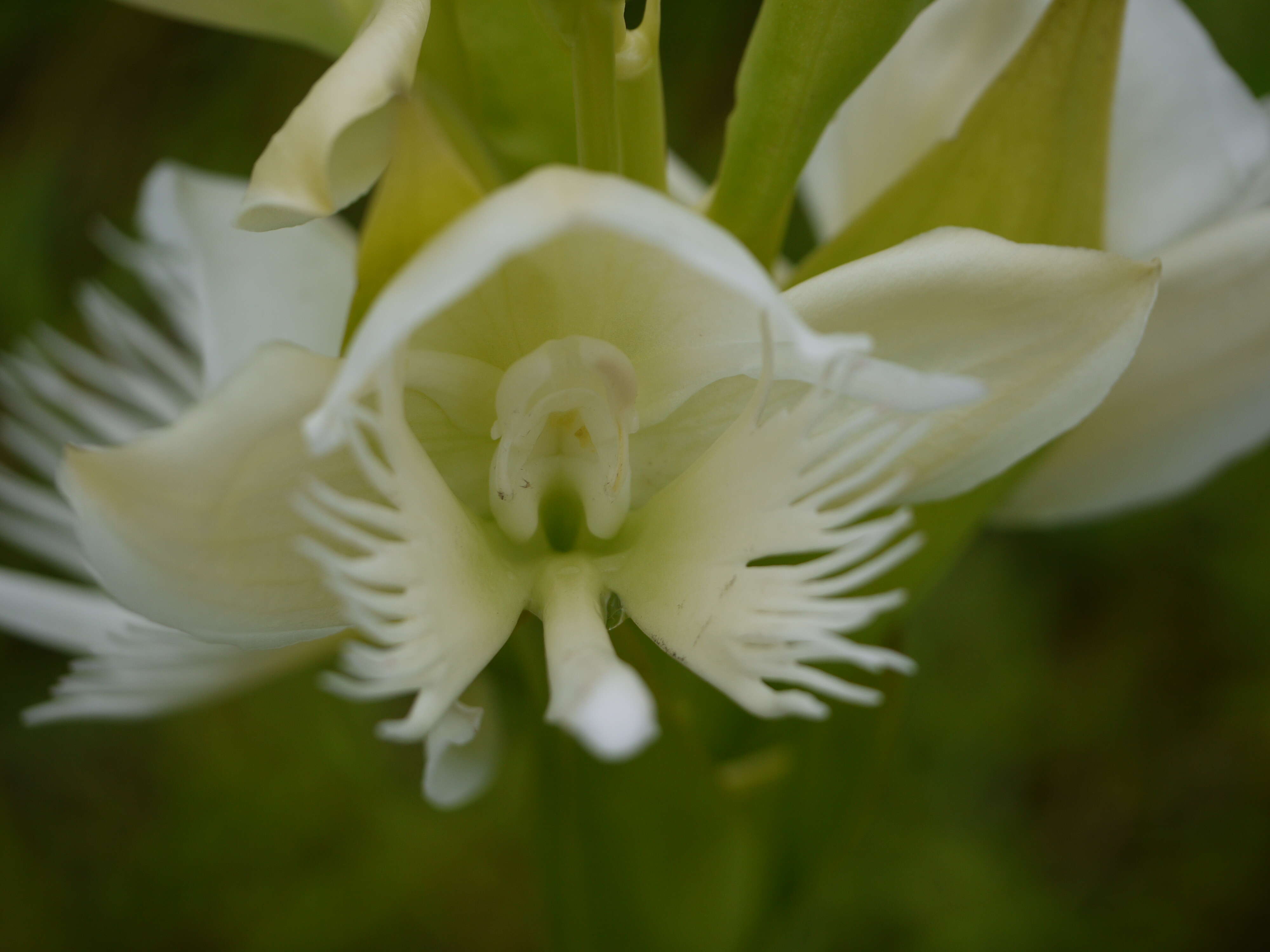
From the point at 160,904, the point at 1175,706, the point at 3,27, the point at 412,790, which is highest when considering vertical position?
the point at 3,27

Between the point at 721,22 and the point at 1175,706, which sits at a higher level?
the point at 721,22

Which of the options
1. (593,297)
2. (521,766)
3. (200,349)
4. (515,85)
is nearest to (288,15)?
(515,85)

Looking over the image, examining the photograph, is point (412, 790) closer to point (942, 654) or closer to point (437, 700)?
point (942, 654)

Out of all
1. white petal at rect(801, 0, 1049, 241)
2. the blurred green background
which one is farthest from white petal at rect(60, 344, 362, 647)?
the blurred green background

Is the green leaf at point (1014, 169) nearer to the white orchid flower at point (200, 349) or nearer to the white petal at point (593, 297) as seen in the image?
the white petal at point (593, 297)

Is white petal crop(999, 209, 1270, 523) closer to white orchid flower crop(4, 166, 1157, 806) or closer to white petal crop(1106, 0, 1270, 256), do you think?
white petal crop(1106, 0, 1270, 256)

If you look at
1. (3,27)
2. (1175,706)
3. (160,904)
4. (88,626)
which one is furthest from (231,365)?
(1175,706)
